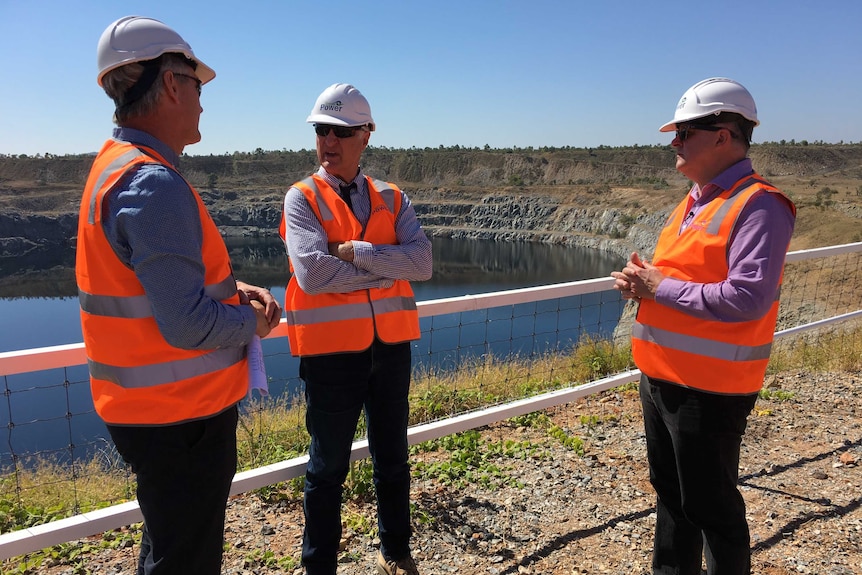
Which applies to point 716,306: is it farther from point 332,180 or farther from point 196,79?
point 196,79

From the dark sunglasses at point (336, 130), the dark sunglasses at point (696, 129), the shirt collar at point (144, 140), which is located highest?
the dark sunglasses at point (336, 130)

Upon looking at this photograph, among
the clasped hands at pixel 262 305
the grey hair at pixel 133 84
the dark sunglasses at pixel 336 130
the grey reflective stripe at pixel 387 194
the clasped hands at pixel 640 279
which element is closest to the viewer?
the grey hair at pixel 133 84

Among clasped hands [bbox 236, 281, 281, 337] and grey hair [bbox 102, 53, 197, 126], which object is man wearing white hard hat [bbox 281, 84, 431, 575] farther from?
grey hair [bbox 102, 53, 197, 126]

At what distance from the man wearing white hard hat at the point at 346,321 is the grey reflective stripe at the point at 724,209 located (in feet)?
3.94

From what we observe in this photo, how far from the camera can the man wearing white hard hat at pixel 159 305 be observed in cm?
155

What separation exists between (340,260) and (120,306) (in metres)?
0.97

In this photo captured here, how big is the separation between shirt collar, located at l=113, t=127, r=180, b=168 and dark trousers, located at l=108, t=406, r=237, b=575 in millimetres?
800

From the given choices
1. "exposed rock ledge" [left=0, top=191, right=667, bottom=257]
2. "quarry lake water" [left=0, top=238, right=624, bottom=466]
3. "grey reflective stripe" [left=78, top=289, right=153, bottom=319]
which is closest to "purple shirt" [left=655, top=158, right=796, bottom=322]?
"grey reflective stripe" [left=78, top=289, right=153, bottom=319]

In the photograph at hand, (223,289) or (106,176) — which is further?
(223,289)

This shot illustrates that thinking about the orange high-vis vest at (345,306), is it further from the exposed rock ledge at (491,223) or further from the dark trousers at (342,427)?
the exposed rock ledge at (491,223)

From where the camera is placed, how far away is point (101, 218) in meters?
1.54

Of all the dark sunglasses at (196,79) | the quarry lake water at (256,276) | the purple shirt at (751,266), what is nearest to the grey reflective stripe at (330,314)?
the dark sunglasses at (196,79)

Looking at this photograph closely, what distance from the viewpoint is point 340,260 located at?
242 centimetres

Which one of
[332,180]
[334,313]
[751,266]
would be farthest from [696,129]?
[334,313]
